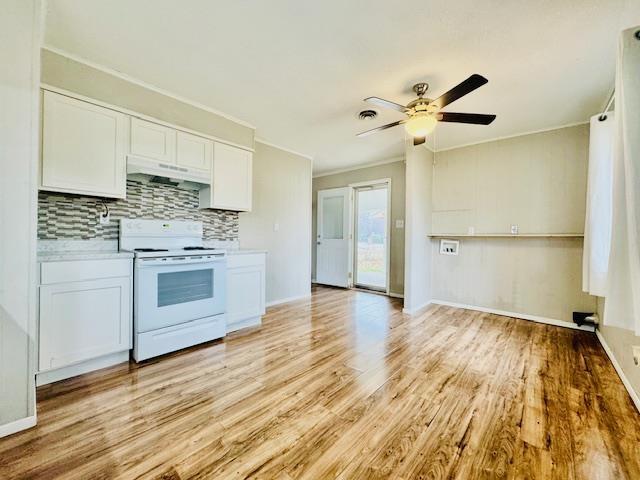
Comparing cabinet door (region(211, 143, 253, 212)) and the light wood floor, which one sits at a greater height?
cabinet door (region(211, 143, 253, 212))

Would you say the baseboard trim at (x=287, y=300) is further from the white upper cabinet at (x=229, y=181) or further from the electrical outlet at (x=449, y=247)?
the electrical outlet at (x=449, y=247)

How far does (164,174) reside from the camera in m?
2.50

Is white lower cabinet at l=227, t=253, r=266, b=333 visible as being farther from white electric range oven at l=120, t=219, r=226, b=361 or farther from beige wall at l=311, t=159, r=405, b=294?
beige wall at l=311, t=159, r=405, b=294

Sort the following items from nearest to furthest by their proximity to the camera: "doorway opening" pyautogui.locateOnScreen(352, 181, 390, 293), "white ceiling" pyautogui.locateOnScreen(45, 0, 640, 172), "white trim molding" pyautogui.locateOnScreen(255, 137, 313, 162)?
"white ceiling" pyautogui.locateOnScreen(45, 0, 640, 172)
"white trim molding" pyautogui.locateOnScreen(255, 137, 313, 162)
"doorway opening" pyautogui.locateOnScreen(352, 181, 390, 293)

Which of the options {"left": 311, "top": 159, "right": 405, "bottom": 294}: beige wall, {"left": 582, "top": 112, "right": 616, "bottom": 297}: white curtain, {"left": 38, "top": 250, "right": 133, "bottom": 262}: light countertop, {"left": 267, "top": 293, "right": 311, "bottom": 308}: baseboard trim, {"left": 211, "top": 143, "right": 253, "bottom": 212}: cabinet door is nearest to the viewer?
{"left": 38, "top": 250, "right": 133, "bottom": 262}: light countertop

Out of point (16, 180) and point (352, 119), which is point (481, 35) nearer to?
point (352, 119)

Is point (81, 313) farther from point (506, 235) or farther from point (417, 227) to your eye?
point (506, 235)

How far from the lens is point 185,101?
8.99 feet

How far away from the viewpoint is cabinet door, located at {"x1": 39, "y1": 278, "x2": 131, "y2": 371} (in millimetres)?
1781

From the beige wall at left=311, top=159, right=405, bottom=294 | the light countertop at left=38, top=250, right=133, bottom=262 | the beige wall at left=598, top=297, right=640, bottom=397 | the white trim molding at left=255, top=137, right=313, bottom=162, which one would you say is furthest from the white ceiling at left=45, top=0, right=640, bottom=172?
the beige wall at left=598, top=297, right=640, bottom=397

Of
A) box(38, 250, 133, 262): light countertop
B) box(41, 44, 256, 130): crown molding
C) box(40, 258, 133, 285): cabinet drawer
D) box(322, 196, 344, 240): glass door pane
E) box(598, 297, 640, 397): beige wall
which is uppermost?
box(41, 44, 256, 130): crown molding

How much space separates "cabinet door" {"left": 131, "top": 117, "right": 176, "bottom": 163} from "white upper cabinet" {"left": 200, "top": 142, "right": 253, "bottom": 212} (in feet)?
1.48

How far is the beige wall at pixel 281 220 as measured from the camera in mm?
3844

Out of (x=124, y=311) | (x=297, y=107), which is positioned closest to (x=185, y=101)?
(x=297, y=107)
